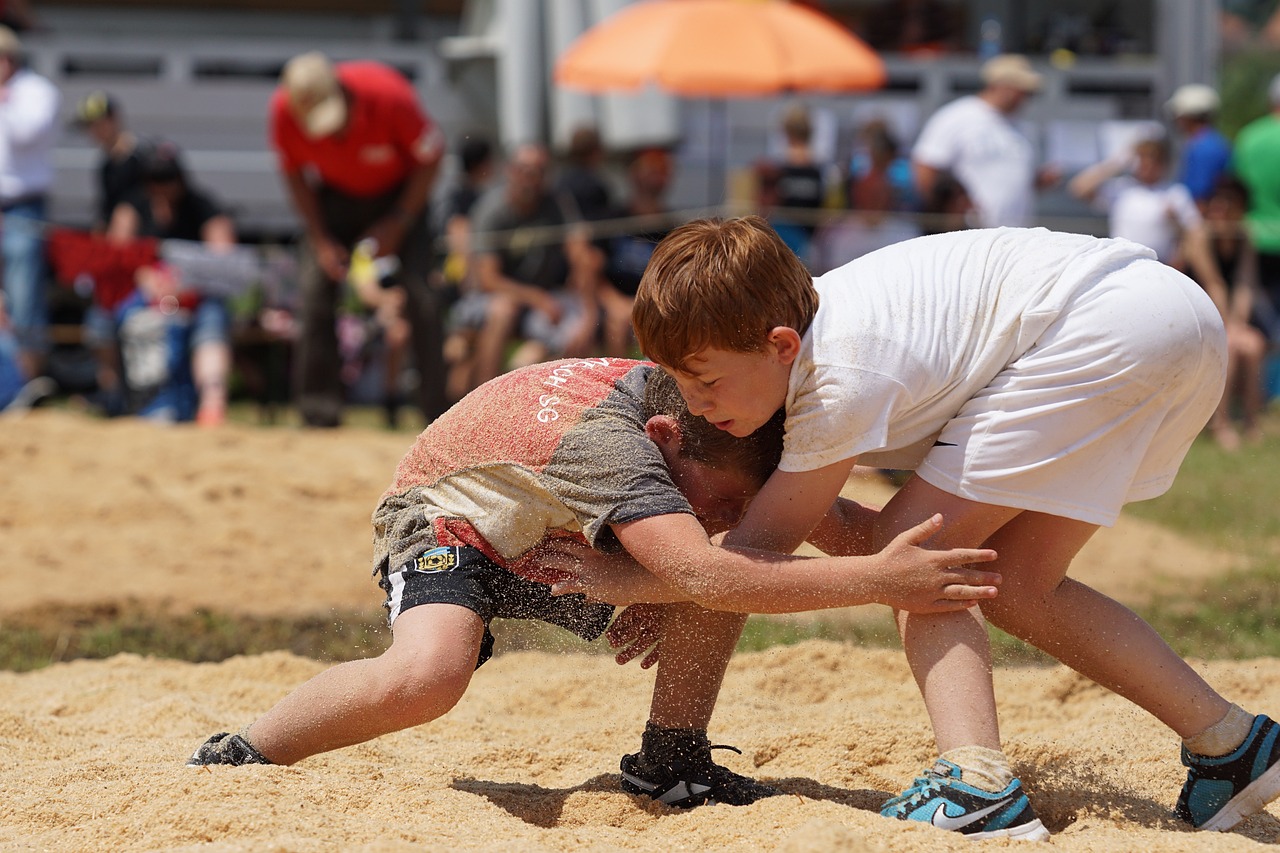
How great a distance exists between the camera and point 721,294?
8.47ft

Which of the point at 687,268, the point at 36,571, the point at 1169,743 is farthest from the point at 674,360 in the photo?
the point at 36,571

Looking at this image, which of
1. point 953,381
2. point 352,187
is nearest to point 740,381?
point 953,381

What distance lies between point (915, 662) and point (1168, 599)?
2922mm

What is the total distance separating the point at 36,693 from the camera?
3.90m

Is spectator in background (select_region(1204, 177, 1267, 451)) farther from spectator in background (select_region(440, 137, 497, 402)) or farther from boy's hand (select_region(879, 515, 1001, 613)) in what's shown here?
boy's hand (select_region(879, 515, 1001, 613))

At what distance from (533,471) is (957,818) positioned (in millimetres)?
982

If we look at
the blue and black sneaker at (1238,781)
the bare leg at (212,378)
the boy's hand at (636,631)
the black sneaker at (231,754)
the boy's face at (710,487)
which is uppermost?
the boy's face at (710,487)

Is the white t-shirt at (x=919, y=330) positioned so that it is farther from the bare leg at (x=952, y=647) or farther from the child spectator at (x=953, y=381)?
the bare leg at (x=952, y=647)

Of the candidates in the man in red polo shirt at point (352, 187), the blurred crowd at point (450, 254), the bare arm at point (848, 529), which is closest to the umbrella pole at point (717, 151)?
the blurred crowd at point (450, 254)

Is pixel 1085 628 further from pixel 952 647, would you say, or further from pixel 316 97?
pixel 316 97

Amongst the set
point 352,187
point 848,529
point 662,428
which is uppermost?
point 352,187

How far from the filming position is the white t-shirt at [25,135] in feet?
30.0

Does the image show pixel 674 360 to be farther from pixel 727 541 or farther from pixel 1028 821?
pixel 1028 821

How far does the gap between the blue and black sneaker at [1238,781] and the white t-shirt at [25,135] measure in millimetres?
8188
